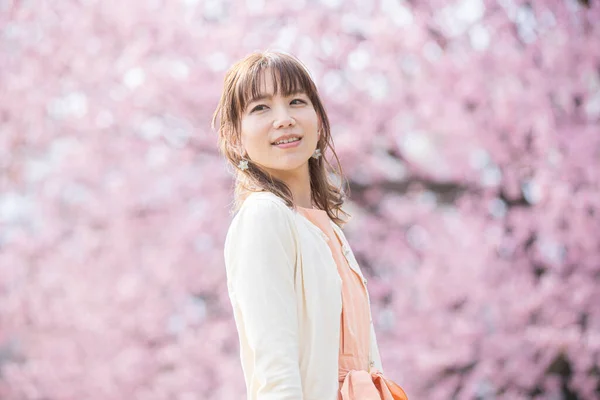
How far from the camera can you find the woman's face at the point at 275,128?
1503 millimetres

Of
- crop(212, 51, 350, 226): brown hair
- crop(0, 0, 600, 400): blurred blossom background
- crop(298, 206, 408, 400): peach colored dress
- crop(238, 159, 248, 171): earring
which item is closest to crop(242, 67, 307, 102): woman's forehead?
crop(212, 51, 350, 226): brown hair

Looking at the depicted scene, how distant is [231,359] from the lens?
4.69m

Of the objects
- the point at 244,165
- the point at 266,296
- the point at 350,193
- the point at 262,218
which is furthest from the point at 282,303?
the point at 350,193

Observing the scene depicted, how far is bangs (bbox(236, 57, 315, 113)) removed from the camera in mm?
1510

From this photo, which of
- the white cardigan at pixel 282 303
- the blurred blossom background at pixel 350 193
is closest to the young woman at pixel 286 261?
the white cardigan at pixel 282 303

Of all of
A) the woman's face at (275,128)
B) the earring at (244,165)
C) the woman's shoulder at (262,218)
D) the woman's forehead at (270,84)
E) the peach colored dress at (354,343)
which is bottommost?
the peach colored dress at (354,343)

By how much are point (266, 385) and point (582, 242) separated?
111 inches

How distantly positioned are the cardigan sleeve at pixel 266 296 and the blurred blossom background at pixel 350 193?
8.63 feet

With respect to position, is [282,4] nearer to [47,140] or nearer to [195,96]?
[195,96]

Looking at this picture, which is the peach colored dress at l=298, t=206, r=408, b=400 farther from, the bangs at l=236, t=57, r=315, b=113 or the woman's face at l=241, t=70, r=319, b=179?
the bangs at l=236, t=57, r=315, b=113

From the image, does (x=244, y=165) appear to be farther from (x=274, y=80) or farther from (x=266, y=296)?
(x=266, y=296)

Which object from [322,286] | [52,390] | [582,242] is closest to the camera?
[322,286]

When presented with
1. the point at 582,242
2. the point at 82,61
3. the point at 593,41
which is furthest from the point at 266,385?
the point at 82,61

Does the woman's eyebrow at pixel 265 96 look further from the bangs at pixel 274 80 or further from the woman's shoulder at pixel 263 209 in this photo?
the woman's shoulder at pixel 263 209
